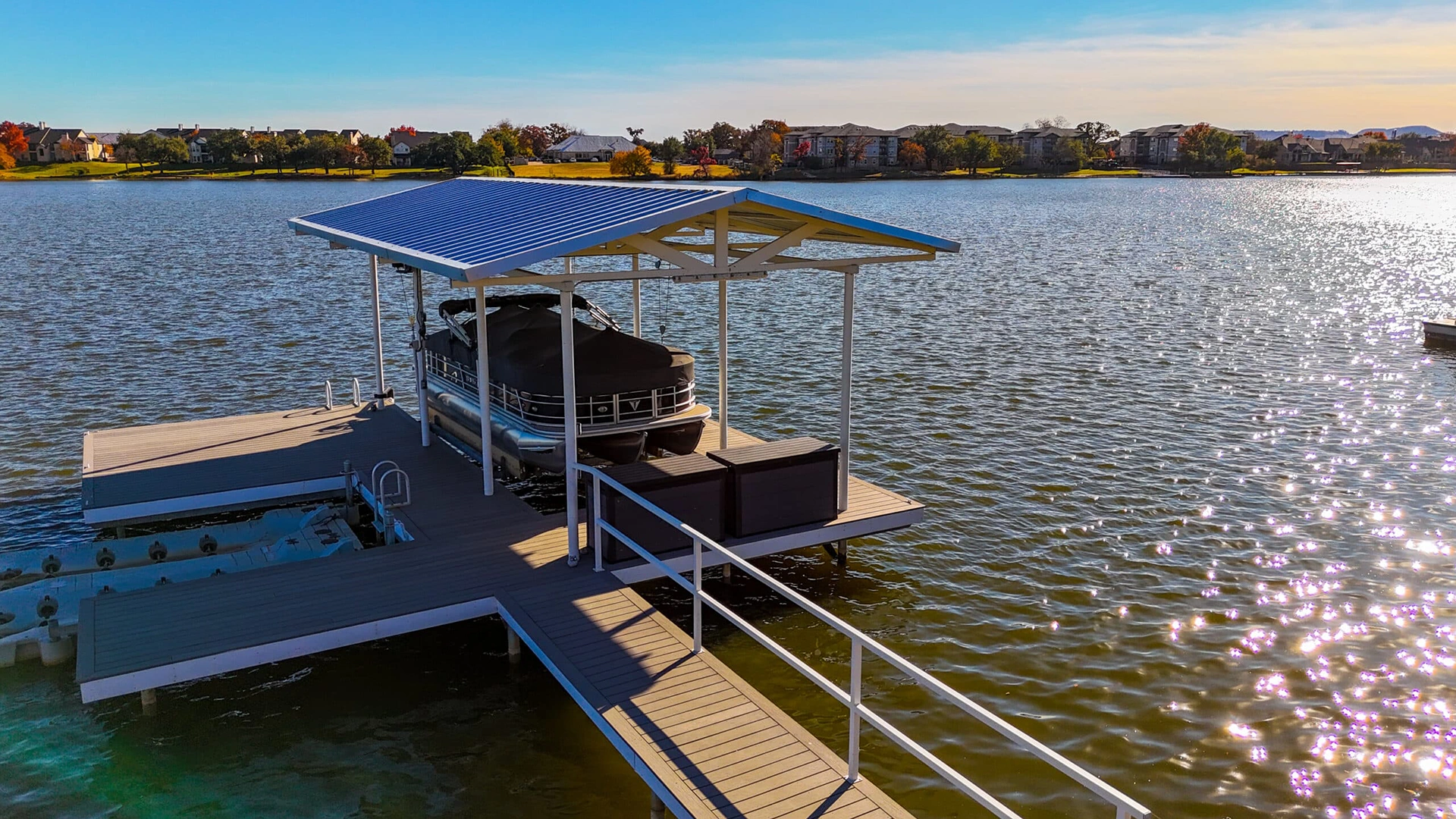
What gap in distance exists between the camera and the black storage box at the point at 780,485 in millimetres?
11164

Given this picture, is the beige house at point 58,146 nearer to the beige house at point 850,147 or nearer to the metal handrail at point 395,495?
the beige house at point 850,147

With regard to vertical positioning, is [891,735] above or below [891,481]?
above

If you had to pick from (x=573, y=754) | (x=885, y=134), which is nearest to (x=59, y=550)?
(x=573, y=754)

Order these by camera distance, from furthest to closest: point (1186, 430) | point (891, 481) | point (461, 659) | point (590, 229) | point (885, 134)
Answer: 1. point (885, 134)
2. point (1186, 430)
3. point (891, 481)
4. point (461, 659)
5. point (590, 229)

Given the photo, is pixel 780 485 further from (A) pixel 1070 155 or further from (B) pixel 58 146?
(B) pixel 58 146

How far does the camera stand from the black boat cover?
12812mm

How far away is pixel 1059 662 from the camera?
10.5 m

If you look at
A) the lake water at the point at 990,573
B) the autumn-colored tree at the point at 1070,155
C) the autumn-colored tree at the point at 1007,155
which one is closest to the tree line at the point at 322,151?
the autumn-colored tree at the point at 1007,155

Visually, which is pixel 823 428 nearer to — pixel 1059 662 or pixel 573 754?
pixel 1059 662

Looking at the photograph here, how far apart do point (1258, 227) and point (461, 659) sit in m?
73.2

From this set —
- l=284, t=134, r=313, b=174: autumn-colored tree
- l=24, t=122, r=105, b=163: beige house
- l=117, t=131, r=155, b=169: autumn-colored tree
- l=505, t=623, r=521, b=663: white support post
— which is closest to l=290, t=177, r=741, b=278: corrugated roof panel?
l=505, t=623, r=521, b=663: white support post

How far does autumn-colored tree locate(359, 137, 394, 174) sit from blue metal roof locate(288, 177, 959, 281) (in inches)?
5766

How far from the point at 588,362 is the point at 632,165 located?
13166cm

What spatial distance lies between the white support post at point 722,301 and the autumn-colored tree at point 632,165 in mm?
129442
